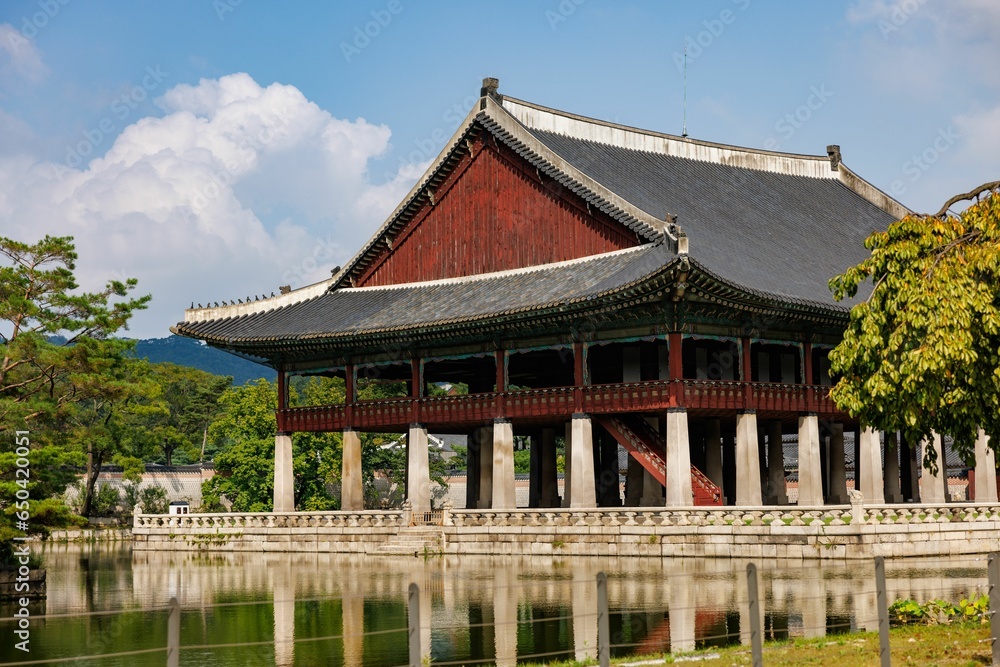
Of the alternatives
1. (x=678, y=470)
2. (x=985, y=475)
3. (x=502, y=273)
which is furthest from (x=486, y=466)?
(x=985, y=475)

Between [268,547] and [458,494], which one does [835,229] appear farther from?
[458,494]

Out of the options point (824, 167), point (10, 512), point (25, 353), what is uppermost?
point (824, 167)

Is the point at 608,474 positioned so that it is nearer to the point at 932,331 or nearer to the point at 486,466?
the point at 486,466

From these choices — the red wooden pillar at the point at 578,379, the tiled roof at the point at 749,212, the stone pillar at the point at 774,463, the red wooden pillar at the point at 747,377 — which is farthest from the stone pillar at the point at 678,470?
the stone pillar at the point at 774,463

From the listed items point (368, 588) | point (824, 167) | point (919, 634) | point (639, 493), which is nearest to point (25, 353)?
point (368, 588)

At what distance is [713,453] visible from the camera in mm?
55844

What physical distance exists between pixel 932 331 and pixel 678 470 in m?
23.8

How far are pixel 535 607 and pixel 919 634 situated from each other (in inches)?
404

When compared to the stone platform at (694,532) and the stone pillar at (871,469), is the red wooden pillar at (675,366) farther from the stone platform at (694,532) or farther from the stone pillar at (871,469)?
the stone pillar at (871,469)

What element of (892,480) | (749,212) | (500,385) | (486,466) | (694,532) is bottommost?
(694,532)

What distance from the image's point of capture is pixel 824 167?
240ft

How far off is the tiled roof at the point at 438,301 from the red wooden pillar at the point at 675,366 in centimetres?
261

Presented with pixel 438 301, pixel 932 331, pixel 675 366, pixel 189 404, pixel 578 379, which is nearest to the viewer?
pixel 932 331

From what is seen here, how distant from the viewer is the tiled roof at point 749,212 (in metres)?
53.3
